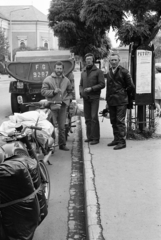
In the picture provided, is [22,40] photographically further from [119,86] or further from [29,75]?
[119,86]

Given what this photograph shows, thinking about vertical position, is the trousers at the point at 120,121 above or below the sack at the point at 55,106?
below

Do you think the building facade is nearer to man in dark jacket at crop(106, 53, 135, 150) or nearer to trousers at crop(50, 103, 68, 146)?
trousers at crop(50, 103, 68, 146)

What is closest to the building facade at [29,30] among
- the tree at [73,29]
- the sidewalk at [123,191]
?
the tree at [73,29]

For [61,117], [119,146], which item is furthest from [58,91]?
[119,146]

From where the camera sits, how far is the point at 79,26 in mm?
14922

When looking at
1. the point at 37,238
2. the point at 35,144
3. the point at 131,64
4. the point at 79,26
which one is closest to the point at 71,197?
the point at 35,144

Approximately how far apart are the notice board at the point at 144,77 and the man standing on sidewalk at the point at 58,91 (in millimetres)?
1489

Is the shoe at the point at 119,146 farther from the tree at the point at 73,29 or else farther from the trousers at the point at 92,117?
the tree at the point at 73,29

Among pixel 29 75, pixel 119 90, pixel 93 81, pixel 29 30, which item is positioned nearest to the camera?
pixel 119 90

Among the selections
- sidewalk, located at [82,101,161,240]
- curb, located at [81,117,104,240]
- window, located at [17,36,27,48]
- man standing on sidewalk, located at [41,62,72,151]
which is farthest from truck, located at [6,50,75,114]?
window, located at [17,36,27,48]

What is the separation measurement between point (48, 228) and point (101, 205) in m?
0.68

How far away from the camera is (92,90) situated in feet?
26.0

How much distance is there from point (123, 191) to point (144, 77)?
3825 mm

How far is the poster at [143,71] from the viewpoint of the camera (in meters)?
8.23
